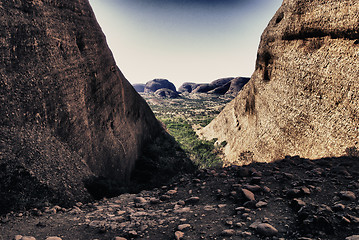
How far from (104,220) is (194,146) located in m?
12.3

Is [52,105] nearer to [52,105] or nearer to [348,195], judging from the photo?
[52,105]

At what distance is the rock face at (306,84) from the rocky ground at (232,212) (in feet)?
4.27

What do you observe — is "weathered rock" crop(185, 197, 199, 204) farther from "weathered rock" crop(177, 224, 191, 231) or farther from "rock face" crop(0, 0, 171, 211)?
"rock face" crop(0, 0, 171, 211)

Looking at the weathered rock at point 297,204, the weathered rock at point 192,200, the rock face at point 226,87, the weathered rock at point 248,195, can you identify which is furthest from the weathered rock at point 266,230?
the rock face at point 226,87

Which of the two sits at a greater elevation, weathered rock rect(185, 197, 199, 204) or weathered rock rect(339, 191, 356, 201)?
weathered rock rect(339, 191, 356, 201)

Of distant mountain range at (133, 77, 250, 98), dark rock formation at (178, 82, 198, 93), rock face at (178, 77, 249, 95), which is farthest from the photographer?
dark rock formation at (178, 82, 198, 93)

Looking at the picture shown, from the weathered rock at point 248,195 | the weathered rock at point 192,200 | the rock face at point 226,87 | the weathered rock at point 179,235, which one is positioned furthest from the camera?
the rock face at point 226,87

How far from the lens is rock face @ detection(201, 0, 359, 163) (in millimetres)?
5152

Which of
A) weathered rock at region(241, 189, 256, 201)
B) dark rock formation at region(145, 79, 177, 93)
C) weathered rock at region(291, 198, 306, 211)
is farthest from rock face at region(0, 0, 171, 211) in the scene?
dark rock formation at region(145, 79, 177, 93)

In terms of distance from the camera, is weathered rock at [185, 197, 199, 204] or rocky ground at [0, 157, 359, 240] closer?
rocky ground at [0, 157, 359, 240]

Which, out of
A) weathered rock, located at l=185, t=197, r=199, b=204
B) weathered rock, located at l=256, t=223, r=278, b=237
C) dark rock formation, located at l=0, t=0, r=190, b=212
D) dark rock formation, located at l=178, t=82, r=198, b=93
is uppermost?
dark rock formation, located at l=178, t=82, r=198, b=93

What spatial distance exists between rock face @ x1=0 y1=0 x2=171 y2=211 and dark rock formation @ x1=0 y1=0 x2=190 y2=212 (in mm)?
14

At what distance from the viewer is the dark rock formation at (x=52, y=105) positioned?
370 cm

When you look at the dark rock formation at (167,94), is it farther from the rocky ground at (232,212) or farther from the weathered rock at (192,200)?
the weathered rock at (192,200)
